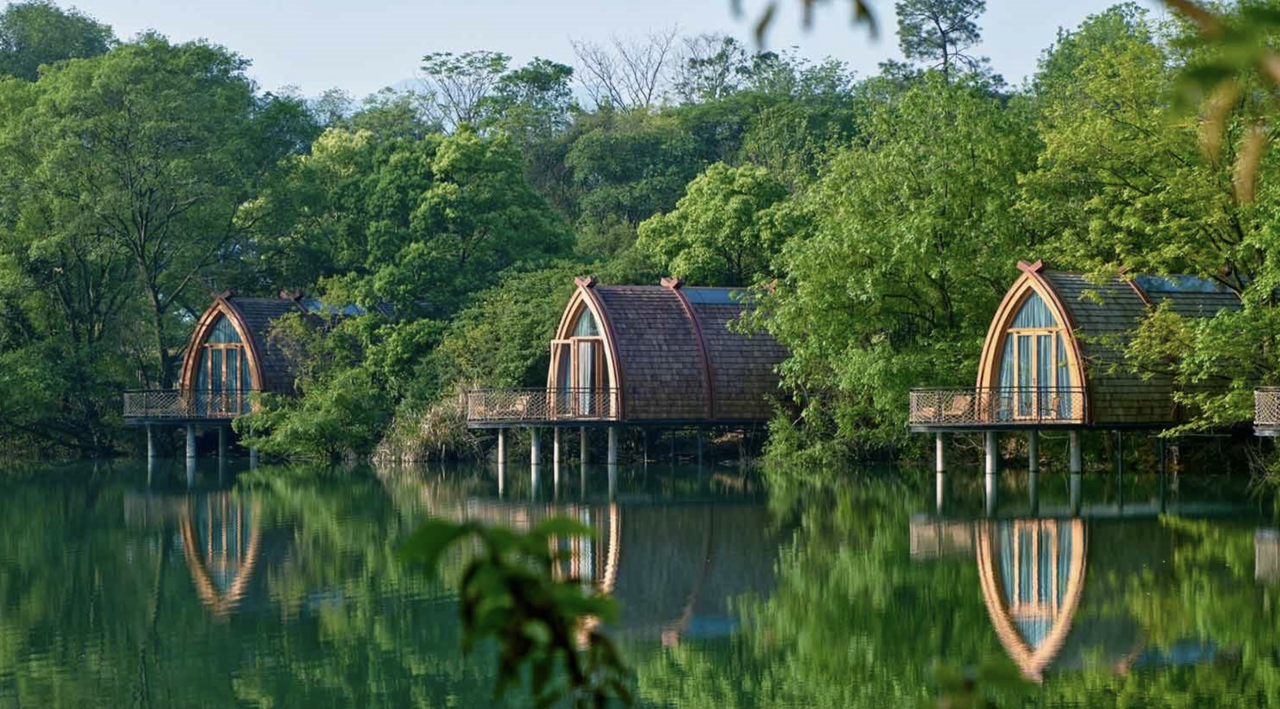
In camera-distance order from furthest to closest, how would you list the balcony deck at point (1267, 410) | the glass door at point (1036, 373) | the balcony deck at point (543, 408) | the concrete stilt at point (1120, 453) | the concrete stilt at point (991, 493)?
the balcony deck at point (543, 408) → the concrete stilt at point (1120, 453) → the glass door at point (1036, 373) → the balcony deck at point (1267, 410) → the concrete stilt at point (991, 493)

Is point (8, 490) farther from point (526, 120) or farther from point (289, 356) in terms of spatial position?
point (526, 120)

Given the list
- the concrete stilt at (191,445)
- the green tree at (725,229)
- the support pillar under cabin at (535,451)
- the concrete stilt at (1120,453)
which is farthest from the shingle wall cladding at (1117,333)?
the concrete stilt at (191,445)

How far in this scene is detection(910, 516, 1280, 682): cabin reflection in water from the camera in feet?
45.3

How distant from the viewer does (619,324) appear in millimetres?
36812

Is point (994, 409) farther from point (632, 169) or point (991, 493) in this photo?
point (632, 169)

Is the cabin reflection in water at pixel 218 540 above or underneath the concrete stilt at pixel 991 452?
underneath

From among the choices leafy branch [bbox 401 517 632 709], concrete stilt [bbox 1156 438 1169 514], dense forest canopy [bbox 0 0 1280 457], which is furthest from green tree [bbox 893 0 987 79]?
leafy branch [bbox 401 517 632 709]

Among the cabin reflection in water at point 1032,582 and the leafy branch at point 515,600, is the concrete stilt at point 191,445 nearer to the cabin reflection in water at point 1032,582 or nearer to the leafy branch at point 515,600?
the cabin reflection in water at point 1032,582

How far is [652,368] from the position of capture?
1442 inches

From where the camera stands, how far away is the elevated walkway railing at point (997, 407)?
102 feet

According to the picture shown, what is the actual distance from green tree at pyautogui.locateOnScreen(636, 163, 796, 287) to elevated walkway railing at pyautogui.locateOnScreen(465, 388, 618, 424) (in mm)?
5772

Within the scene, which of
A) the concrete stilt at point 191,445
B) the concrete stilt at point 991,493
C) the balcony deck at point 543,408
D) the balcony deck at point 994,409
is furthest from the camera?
the concrete stilt at point 191,445

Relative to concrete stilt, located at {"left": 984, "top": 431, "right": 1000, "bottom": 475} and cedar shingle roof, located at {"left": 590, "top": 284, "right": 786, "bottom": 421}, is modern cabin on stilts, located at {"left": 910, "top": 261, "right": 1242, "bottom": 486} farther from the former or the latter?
cedar shingle roof, located at {"left": 590, "top": 284, "right": 786, "bottom": 421}

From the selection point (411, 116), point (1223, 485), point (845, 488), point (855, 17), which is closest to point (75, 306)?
point (411, 116)
